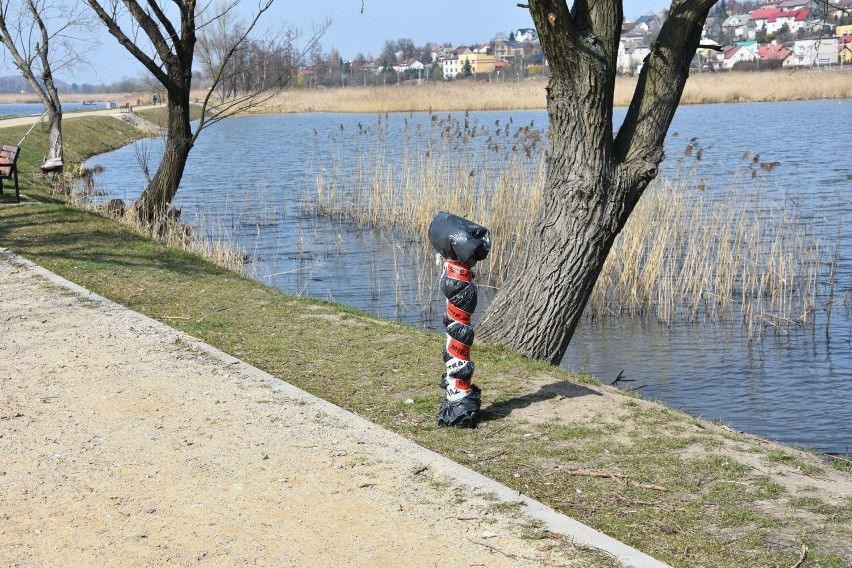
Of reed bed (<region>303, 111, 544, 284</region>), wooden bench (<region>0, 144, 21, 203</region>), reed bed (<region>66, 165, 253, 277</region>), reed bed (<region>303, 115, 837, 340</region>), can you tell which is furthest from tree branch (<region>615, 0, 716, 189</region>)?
wooden bench (<region>0, 144, 21, 203</region>)

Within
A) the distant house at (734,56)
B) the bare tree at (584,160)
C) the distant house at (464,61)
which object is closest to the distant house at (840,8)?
the bare tree at (584,160)

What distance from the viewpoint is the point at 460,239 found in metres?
5.75

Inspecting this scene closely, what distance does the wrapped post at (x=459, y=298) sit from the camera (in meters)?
5.77

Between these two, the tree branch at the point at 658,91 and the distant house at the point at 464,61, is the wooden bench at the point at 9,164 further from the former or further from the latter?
the distant house at the point at 464,61

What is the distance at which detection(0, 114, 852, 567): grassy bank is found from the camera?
179 inches

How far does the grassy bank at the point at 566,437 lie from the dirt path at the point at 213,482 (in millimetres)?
329

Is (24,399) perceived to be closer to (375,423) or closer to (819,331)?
(375,423)

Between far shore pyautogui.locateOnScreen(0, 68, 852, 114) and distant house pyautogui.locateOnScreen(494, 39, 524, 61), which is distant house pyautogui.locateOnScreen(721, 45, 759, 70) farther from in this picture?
distant house pyautogui.locateOnScreen(494, 39, 524, 61)

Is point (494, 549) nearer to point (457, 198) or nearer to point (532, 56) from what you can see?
point (457, 198)

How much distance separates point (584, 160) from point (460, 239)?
2285mm

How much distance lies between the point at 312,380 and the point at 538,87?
40818 mm

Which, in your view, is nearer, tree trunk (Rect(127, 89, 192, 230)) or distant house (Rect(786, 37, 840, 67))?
distant house (Rect(786, 37, 840, 67))

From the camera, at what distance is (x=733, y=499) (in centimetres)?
493

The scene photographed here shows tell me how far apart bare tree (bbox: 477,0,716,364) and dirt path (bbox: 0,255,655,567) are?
92.3 inches
